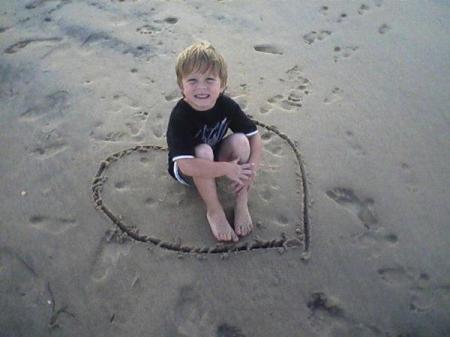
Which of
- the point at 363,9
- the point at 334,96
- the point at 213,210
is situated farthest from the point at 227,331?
the point at 363,9

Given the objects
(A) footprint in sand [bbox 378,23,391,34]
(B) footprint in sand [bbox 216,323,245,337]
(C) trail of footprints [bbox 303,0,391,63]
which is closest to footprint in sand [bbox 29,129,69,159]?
(B) footprint in sand [bbox 216,323,245,337]

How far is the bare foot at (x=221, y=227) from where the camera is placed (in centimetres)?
200

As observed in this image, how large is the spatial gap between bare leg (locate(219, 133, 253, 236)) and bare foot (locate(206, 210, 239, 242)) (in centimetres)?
4

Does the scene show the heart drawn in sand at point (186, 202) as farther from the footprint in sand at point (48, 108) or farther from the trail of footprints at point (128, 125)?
the footprint in sand at point (48, 108)

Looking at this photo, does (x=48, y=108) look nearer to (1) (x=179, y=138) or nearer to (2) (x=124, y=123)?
(2) (x=124, y=123)

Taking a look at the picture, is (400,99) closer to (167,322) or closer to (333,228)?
(333,228)

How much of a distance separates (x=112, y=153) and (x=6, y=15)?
2.06 m

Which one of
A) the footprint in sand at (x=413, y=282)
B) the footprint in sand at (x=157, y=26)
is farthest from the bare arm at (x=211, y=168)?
the footprint in sand at (x=157, y=26)

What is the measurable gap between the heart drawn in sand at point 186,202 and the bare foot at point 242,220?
4 cm

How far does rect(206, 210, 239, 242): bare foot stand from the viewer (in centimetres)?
200

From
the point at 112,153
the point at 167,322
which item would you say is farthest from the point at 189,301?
the point at 112,153

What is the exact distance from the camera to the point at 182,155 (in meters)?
1.88

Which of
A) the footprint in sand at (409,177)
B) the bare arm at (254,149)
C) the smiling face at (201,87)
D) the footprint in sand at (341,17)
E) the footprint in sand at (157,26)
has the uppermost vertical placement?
the smiling face at (201,87)

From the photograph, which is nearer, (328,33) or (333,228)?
(333,228)
